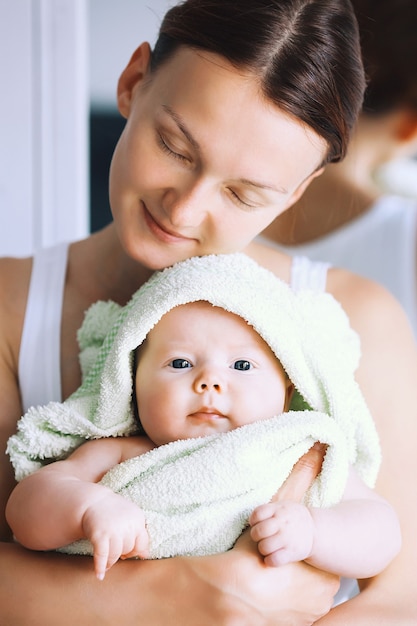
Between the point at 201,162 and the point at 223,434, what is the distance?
41cm

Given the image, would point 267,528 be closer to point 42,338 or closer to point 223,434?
point 223,434

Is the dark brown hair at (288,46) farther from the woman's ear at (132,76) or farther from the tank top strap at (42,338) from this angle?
the tank top strap at (42,338)

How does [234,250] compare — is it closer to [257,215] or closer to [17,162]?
[257,215]

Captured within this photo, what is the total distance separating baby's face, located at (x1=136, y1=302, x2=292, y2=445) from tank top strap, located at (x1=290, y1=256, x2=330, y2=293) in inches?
13.5

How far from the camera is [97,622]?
1.21 metres

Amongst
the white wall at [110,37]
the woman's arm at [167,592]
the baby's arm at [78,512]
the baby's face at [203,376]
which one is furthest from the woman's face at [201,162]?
the white wall at [110,37]

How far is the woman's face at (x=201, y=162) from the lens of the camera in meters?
1.27

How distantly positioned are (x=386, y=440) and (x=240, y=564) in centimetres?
43

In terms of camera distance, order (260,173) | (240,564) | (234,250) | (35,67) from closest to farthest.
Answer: (240,564)
(260,173)
(234,250)
(35,67)

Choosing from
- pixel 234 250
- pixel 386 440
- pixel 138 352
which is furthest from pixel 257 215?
pixel 386 440

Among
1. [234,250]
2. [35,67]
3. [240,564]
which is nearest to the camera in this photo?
[240,564]

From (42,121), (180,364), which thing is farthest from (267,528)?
(42,121)

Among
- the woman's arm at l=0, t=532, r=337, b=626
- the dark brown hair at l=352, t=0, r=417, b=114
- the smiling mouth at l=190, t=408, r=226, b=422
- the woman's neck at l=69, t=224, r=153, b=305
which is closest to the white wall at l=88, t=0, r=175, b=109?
the dark brown hair at l=352, t=0, r=417, b=114

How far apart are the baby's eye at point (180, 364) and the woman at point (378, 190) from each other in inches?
28.8
